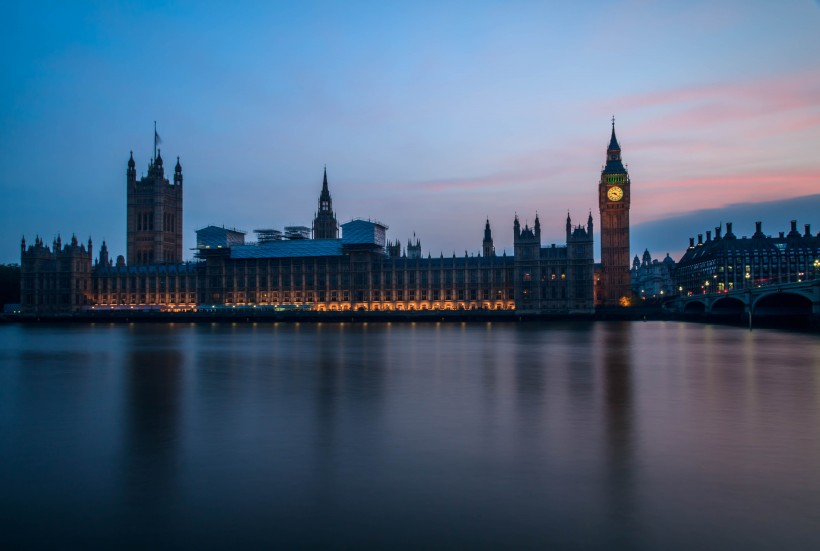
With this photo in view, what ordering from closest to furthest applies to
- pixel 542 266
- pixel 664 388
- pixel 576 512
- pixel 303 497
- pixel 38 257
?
pixel 576 512 < pixel 303 497 < pixel 664 388 < pixel 542 266 < pixel 38 257

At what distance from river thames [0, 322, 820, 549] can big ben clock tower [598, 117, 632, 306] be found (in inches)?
3720

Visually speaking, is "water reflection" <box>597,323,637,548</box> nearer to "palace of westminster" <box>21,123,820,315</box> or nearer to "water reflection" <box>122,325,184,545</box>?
"water reflection" <box>122,325,184,545</box>

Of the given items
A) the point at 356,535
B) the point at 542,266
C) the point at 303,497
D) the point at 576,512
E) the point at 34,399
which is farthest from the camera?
the point at 542,266

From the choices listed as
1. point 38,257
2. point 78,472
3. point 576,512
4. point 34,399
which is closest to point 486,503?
point 576,512

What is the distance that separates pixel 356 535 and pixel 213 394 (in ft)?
51.0

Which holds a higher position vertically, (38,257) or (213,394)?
(38,257)

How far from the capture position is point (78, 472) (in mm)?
13719

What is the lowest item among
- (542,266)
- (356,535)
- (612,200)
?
(356,535)

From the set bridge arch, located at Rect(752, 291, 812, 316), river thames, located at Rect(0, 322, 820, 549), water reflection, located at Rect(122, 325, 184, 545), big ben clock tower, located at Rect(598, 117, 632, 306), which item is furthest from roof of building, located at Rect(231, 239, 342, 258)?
river thames, located at Rect(0, 322, 820, 549)

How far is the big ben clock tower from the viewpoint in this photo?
400 ft

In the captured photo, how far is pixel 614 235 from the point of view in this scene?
12538cm

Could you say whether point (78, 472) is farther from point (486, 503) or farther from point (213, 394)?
point (213, 394)

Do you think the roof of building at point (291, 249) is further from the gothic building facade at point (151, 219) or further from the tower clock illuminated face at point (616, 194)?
the tower clock illuminated face at point (616, 194)

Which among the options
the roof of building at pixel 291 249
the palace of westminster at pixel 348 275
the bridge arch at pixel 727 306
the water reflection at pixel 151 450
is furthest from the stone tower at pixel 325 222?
the water reflection at pixel 151 450
